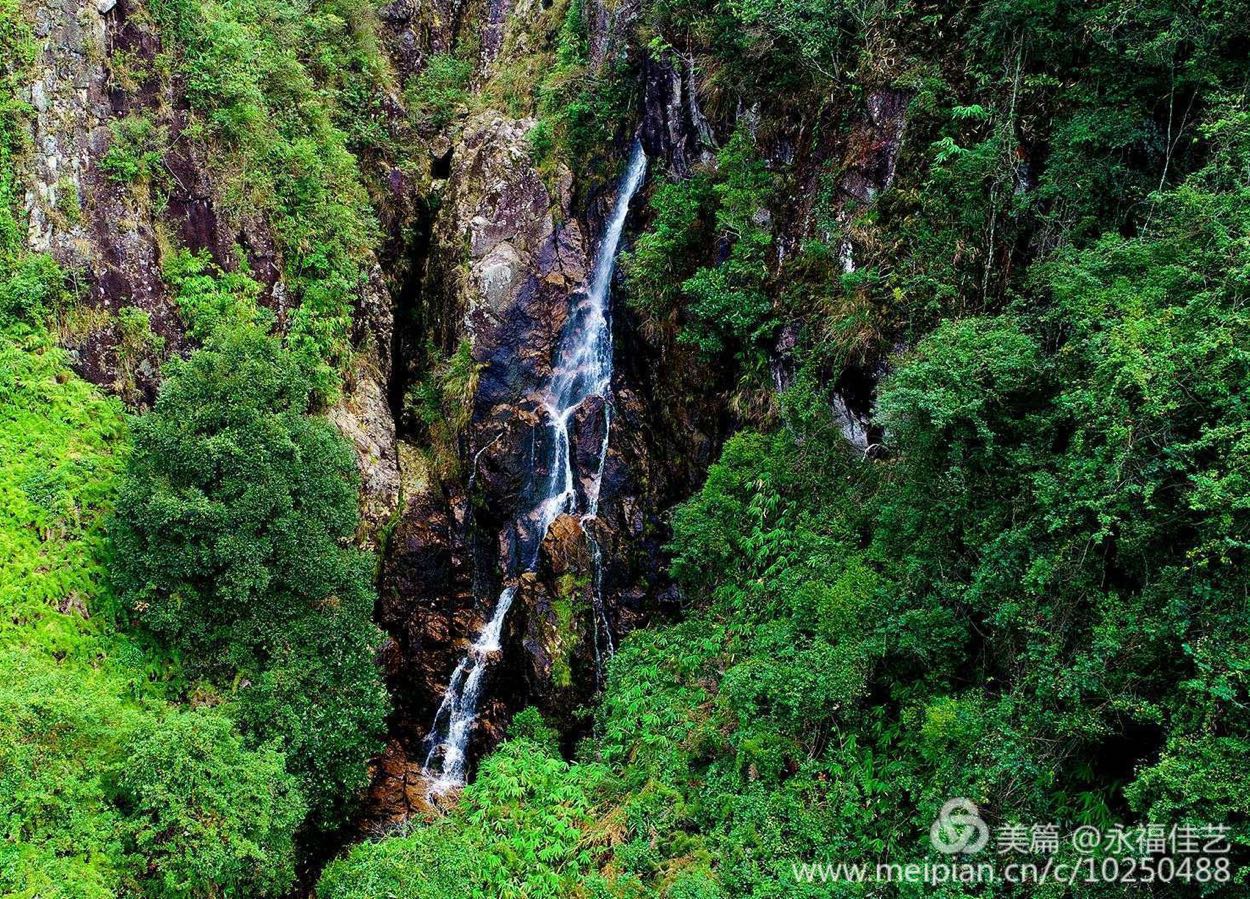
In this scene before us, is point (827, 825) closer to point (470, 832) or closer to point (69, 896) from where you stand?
point (470, 832)

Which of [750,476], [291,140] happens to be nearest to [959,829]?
[750,476]

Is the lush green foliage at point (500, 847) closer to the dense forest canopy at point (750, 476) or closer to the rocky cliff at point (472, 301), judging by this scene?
the dense forest canopy at point (750, 476)

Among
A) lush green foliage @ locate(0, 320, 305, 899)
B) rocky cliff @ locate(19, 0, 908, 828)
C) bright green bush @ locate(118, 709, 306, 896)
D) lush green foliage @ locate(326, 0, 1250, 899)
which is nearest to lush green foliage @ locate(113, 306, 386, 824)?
lush green foliage @ locate(0, 320, 305, 899)

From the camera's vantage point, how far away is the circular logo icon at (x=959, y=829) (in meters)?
7.22

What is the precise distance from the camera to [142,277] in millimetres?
13914

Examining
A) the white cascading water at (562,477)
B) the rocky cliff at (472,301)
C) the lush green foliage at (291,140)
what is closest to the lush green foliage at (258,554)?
the white cascading water at (562,477)

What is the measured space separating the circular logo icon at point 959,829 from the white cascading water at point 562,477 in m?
8.00

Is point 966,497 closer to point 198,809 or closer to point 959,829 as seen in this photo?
point 959,829

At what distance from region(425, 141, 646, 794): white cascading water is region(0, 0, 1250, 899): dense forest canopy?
870mm

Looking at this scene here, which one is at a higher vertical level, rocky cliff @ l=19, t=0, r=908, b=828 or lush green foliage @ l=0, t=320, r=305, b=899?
rocky cliff @ l=19, t=0, r=908, b=828

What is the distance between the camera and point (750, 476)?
12750 mm

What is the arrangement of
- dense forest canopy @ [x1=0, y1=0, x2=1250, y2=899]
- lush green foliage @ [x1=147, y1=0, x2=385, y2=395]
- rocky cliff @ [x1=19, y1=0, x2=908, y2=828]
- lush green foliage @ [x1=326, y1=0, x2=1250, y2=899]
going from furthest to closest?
1. lush green foliage @ [x1=147, y1=0, x2=385, y2=395]
2. rocky cliff @ [x1=19, y1=0, x2=908, y2=828]
3. dense forest canopy @ [x1=0, y1=0, x2=1250, y2=899]
4. lush green foliage @ [x1=326, y1=0, x2=1250, y2=899]

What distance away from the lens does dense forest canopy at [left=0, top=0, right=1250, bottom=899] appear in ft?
22.8

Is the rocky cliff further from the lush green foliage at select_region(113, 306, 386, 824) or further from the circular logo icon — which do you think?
the circular logo icon
